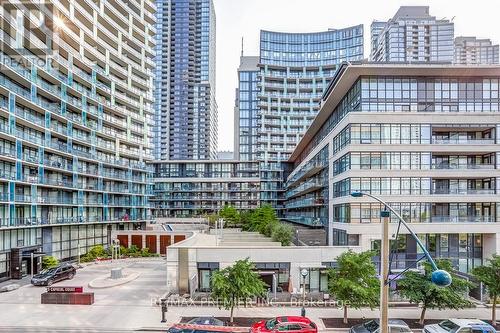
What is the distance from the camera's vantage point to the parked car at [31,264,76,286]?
3754 cm

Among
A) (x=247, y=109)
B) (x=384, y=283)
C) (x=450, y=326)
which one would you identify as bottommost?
(x=450, y=326)

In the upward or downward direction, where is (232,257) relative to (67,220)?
downward

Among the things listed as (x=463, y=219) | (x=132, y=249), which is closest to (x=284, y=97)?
(x=132, y=249)

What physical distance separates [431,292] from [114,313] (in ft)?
69.7

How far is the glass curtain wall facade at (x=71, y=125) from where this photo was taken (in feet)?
142

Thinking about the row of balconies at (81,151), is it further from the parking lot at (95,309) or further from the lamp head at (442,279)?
the lamp head at (442,279)

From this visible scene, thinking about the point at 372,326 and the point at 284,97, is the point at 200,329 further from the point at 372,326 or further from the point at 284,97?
the point at 284,97

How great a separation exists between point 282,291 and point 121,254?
3454 cm

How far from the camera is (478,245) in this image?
130ft

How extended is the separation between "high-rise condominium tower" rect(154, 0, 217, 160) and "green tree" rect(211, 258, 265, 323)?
151546mm

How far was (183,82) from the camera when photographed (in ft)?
593

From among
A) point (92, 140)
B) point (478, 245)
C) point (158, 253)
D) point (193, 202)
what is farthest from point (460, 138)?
point (193, 202)

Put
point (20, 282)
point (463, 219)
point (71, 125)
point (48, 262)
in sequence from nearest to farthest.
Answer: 1. point (463, 219)
2. point (20, 282)
3. point (48, 262)
4. point (71, 125)

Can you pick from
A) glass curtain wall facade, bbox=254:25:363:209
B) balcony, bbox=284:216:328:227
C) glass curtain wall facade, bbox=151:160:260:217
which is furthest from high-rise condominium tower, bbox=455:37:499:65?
balcony, bbox=284:216:328:227
